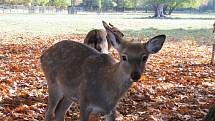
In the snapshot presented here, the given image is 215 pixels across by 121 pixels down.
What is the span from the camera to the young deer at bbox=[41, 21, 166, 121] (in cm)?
581

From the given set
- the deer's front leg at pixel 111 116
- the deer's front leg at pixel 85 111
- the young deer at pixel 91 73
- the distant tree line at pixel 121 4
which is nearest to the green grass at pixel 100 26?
the young deer at pixel 91 73

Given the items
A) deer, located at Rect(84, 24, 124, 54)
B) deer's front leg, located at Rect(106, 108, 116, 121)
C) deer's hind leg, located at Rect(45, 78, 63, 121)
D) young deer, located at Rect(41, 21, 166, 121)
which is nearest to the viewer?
young deer, located at Rect(41, 21, 166, 121)

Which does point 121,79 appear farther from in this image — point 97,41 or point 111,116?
point 97,41

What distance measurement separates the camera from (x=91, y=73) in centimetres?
623

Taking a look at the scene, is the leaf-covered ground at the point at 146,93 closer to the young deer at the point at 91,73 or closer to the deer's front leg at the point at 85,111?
the young deer at the point at 91,73

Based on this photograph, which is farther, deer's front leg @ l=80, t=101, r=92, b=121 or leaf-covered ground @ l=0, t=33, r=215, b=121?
leaf-covered ground @ l=0, t=33, r=215, b=121

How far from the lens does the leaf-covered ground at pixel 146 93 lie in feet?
25.6

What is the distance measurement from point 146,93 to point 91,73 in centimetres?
359

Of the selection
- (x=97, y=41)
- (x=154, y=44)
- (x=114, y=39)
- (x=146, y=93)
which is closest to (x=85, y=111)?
(x=114, y=39)

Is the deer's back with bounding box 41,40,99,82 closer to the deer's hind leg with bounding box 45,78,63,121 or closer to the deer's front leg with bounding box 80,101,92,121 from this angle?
the deer's hind leg with bounding box 45,78,63,121

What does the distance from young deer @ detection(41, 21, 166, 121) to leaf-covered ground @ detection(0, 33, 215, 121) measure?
40.6 inches

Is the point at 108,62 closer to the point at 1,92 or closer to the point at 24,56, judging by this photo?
the point at 1,92

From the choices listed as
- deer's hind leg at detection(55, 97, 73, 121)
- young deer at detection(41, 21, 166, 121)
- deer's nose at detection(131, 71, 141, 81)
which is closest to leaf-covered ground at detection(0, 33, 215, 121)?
deer's hind leg at detection(55, 97, 73, 121)

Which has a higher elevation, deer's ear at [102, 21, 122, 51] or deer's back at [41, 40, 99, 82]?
deer's ear at [102, 21, 122, 51]
